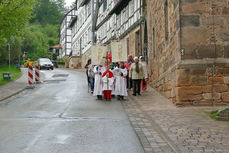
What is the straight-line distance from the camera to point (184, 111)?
11195 millimetres

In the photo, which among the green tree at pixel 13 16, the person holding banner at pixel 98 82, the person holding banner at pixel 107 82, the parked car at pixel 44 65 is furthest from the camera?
the parked car at pixel 44 65

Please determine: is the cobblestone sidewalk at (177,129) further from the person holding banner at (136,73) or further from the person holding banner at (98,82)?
the person holding banner at (136,73)

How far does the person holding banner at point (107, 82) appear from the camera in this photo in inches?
599

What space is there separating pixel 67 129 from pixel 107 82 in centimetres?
688

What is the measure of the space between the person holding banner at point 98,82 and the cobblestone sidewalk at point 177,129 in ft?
8.30

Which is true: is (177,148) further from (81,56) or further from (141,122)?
(81,56)

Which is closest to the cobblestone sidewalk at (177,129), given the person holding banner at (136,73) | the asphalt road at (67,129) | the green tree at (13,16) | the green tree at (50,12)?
the asphalt road at (67,129)

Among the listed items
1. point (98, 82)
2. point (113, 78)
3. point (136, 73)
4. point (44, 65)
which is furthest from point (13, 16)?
point (44, 65)

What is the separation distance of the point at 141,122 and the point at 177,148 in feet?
10.8

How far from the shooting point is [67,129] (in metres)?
8.44

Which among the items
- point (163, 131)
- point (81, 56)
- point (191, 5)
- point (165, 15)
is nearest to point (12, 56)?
point (81, 56)

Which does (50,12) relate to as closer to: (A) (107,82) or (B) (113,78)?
(B) (113,78)

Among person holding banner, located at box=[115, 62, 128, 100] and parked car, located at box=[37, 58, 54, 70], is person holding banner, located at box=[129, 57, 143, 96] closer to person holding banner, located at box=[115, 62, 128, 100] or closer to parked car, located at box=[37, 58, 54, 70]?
person holding banner, located at box=[115, 62, 128, 100]

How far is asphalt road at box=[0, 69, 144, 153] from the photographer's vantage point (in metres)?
6.60
